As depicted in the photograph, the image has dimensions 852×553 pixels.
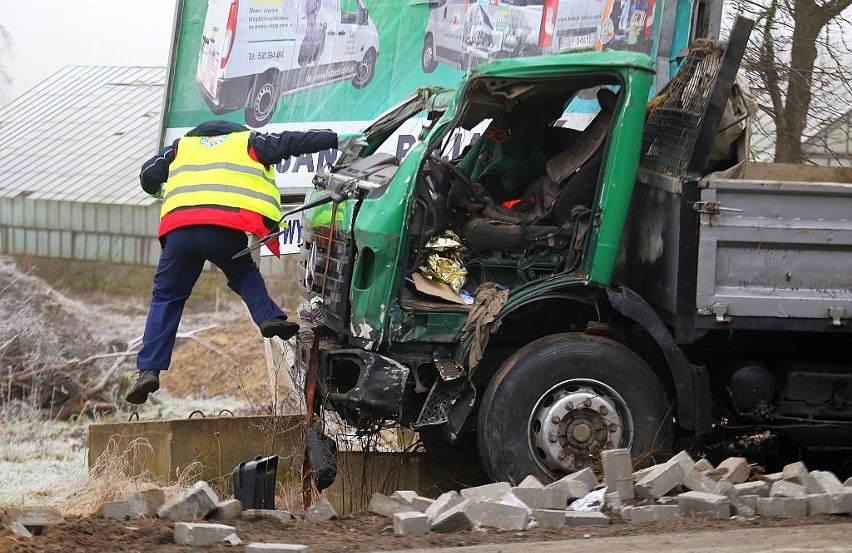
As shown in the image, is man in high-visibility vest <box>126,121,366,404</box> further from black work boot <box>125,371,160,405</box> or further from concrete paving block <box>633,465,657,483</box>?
concrete paving block <box>633,465,657,483</box>

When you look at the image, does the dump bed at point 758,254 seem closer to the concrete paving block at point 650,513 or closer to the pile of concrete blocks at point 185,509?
the concrete paving block at point 650,513

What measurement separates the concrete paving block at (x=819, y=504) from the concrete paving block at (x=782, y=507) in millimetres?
24

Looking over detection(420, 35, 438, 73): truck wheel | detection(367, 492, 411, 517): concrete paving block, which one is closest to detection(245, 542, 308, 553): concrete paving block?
detection(367, 492, 411, 517): concrete paving block

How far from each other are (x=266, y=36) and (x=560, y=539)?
6.83m

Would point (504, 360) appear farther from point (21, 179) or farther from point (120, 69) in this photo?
point (120, 69)

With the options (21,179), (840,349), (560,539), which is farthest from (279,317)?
(21,179)

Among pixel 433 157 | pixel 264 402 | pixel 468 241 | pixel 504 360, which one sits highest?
pixel 433 157

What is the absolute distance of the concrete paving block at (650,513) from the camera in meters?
5.34

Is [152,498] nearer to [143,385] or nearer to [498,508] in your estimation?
[498,508]

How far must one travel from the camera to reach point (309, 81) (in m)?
10.6

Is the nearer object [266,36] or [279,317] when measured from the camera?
[279,317]

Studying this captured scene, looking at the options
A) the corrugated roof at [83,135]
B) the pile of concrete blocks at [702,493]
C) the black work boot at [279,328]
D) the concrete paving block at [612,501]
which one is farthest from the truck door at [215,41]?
the concrete paving block at [612,501]

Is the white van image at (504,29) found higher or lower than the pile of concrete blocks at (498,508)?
higher

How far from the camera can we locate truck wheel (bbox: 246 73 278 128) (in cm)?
1077
